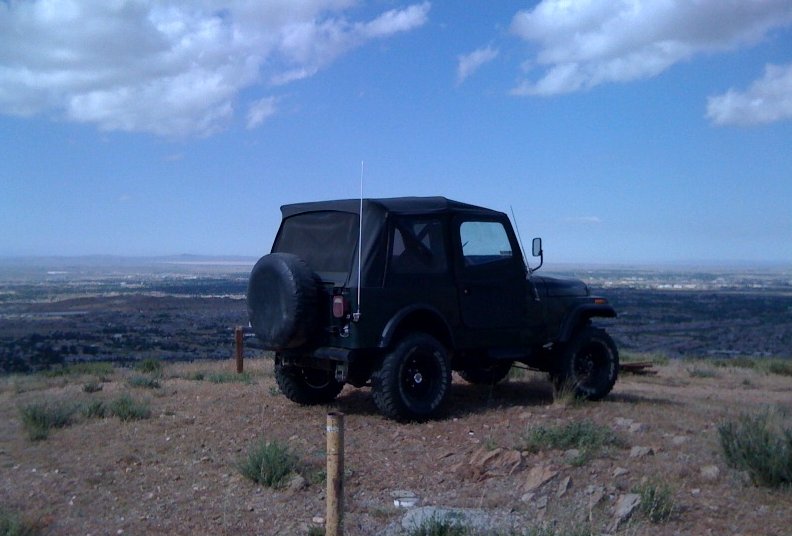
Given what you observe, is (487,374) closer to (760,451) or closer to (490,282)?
(490,282)

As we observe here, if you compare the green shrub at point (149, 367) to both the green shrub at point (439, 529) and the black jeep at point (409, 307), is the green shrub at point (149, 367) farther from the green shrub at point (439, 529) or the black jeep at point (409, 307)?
the green shrub at point (439, 529)

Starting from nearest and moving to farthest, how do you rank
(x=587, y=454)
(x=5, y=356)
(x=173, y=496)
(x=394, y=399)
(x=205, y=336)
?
(x=173, y=496) < (x=587, y=454) < (x=394, y=399) < (x=5, y=356) < (x=205, y=336)

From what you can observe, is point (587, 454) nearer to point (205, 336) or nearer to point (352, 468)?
point (352, 468)

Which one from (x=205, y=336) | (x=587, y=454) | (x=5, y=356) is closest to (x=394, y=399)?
(x=587, y=454)

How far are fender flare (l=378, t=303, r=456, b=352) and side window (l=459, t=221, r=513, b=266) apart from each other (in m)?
0.81

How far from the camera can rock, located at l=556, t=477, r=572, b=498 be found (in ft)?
22.0

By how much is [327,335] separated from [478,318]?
6.14 ft

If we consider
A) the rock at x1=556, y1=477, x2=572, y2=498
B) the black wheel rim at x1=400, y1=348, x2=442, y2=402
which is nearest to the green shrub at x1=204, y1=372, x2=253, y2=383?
the black wheel rim at x1=400, y1=348, x2=442, y2=402

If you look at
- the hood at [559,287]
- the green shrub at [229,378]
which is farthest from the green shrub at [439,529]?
the green shrub at [229,378]

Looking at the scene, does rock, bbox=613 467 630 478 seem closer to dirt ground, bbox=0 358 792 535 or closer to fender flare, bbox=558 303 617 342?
dirt ground, bbox=0 358 792 535

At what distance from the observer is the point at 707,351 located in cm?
2728

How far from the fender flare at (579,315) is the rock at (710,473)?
344 cm

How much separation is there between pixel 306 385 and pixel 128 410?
2.07 metres

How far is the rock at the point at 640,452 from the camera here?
7.66 metres
